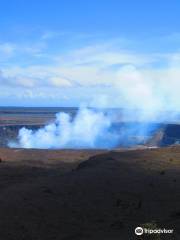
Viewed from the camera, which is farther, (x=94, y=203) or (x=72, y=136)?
(x=72, y=136)

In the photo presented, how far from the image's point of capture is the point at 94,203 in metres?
21.9

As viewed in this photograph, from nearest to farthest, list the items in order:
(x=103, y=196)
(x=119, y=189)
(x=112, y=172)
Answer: (x=103, y=196) < (x=119, y=189) < (x=112, y=172)

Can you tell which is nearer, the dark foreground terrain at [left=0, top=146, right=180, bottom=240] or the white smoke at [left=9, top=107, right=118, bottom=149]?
the dark foreground terrain at [left=0, top=146, right=180, bottom=240]

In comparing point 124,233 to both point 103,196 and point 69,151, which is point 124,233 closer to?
point 103,196

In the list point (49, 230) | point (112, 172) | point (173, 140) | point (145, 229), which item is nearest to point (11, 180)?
point (112, 172)

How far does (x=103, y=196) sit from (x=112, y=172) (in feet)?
22.1

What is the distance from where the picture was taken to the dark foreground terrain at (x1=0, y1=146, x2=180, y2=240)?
17.2 m

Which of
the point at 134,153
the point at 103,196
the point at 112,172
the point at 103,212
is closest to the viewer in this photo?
the point at 103,212

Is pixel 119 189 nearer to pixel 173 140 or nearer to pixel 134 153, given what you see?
pixel 134 153

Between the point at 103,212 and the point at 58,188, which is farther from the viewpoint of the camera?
the point at 58,188

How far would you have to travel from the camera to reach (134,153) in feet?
138

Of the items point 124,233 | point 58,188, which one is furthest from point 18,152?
point 124,233

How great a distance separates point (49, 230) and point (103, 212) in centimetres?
359

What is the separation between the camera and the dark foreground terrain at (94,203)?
56.5ft
